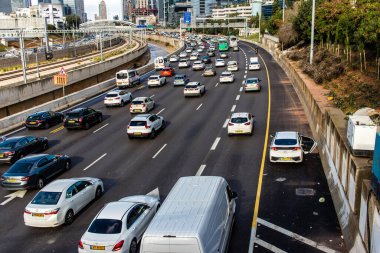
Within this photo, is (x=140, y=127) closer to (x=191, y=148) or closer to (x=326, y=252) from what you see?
(x=191, y=148)

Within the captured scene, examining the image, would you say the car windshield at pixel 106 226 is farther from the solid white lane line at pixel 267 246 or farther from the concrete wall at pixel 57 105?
the concrete wall at pixel 57 105

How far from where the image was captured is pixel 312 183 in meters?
19.6

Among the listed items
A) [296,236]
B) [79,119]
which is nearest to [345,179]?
[296,236]

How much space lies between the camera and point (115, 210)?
14484 millimetres

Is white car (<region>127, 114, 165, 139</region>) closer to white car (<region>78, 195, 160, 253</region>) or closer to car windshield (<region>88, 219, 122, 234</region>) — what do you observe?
white car (<region>78, 195, 160, 253</region>)

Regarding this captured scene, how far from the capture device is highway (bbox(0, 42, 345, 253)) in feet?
50.3

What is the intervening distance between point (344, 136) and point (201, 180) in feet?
22.7

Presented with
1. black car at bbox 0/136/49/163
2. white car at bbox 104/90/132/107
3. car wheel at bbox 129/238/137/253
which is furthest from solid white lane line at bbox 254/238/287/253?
white car at bbox 104/90/132/107

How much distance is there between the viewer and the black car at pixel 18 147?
80.7 ft

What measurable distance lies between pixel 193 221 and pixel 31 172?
465 inches

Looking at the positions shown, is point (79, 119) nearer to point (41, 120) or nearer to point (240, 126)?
point (41, 120)

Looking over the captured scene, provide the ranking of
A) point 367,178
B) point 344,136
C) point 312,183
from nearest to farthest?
point 367,178, point 344,136, point 312,183

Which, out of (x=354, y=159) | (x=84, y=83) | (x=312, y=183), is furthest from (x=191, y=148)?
(x=84, y=83)

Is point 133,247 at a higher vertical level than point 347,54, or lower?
lower
